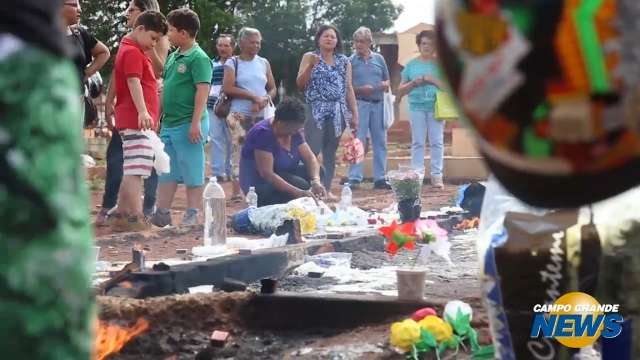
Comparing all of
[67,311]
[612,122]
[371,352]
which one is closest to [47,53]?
[67,311]

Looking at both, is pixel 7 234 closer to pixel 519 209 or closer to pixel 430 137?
pixel 519 209

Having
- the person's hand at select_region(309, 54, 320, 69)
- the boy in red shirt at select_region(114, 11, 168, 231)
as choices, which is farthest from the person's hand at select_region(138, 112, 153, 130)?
the person's hand at select_region(309, 54, 320, 69)

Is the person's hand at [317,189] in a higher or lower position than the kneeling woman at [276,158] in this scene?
lower

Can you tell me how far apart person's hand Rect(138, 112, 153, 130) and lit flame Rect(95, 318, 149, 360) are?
3125 mm

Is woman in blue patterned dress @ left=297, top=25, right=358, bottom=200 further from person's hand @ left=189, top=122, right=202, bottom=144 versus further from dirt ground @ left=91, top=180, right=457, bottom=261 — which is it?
person's hand @ left=189, top=122, right=202, bottom=144

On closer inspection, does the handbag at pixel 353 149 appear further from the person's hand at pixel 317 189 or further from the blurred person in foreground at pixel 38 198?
the blurred person in foreground at pixel 38 198

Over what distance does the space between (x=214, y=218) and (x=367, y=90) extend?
15.1 feet

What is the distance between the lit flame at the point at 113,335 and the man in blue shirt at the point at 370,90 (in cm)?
721

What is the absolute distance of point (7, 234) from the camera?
1548 mm

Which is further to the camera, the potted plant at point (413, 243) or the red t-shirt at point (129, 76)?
the red t-shirt at point (129, 76)

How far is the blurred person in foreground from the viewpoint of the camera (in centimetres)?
155

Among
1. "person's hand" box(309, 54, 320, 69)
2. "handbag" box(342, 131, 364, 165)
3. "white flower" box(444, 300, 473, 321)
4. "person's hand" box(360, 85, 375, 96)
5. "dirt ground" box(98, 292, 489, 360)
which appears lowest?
"dirt ground" box(98, 292, 489, 360)

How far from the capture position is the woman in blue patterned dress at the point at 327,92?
10.4 meters

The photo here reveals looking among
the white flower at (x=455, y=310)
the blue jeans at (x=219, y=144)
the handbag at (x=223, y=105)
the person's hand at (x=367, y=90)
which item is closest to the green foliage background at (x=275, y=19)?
the blue jeans at (x=219, y=144)
